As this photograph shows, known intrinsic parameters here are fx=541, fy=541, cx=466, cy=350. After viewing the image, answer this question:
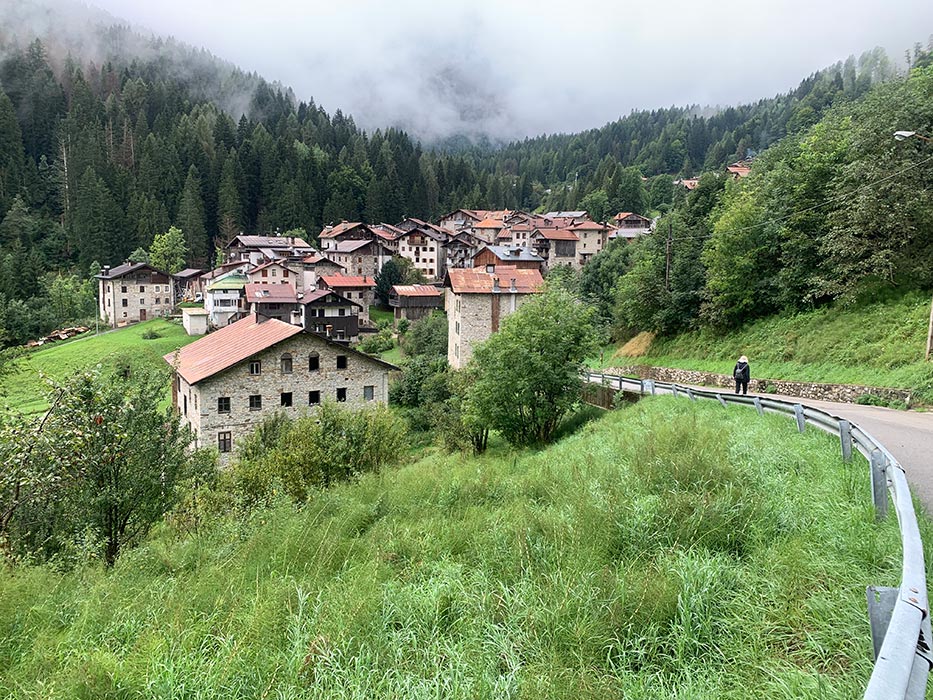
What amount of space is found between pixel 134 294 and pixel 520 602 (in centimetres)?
8395

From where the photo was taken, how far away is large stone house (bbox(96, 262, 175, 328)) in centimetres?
7269

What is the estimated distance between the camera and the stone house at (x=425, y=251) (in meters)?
88.2

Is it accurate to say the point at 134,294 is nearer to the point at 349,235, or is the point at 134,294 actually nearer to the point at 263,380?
the point at 349,235

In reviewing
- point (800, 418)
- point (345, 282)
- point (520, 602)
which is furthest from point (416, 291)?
point (520, 602)

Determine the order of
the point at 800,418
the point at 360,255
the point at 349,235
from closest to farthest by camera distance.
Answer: the point at 800,418 < the point at 360,255 < the point at 349,235

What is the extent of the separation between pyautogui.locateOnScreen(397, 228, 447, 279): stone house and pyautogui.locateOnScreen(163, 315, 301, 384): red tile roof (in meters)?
53.5

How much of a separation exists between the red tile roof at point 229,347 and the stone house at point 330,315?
68.4 ft

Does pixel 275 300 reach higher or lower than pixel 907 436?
higher

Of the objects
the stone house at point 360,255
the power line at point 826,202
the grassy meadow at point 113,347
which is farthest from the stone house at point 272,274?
the power line at point 826,202

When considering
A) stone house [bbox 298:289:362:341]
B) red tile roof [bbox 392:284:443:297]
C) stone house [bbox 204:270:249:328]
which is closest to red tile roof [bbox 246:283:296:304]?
stone house [bbox 298:289:362:341]

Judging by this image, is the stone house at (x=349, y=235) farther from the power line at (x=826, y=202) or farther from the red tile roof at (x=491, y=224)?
the power line at (x=826, y=202)

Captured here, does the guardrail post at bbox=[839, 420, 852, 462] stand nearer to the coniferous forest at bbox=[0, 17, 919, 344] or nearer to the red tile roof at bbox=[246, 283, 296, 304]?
the red tile roof at bbox=[246, 283, 296, 304]

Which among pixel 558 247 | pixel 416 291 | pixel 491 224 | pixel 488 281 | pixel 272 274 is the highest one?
pixel 491 224

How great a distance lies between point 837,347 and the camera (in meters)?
22.6
